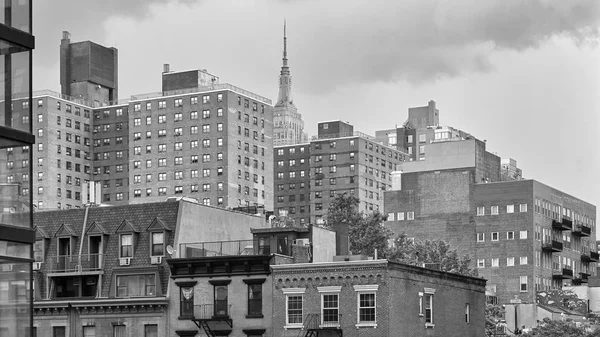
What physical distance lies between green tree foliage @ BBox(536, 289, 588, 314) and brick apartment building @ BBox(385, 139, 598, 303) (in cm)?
566

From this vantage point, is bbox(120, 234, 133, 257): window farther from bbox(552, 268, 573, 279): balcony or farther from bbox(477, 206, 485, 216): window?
bbox(552, 268, 573, 279): balcony

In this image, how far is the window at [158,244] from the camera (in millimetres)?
67188

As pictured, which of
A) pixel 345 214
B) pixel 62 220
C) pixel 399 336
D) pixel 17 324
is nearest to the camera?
pixel 17 324

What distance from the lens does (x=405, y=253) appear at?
11656 cm

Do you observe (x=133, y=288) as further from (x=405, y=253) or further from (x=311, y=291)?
(x=405, y=253)

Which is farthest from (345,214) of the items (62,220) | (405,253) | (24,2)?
(24,2)

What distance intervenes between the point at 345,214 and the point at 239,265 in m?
52.7

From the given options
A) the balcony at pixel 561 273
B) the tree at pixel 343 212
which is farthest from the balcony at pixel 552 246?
the tree at pixel 343 212

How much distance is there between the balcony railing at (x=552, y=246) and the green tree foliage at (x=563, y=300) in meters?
12.3

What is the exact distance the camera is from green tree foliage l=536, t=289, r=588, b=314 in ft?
457

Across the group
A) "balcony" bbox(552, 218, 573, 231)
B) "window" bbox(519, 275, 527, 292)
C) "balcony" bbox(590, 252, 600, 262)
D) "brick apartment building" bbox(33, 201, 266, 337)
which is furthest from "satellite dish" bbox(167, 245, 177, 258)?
"balcony" bbox(590, 252, 600, 262)

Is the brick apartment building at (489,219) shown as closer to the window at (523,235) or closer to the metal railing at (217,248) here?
the window at (523,235)

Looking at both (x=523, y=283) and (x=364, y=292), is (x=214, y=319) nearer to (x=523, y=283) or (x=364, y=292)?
(x=364, y=292)

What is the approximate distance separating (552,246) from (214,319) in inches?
4237
